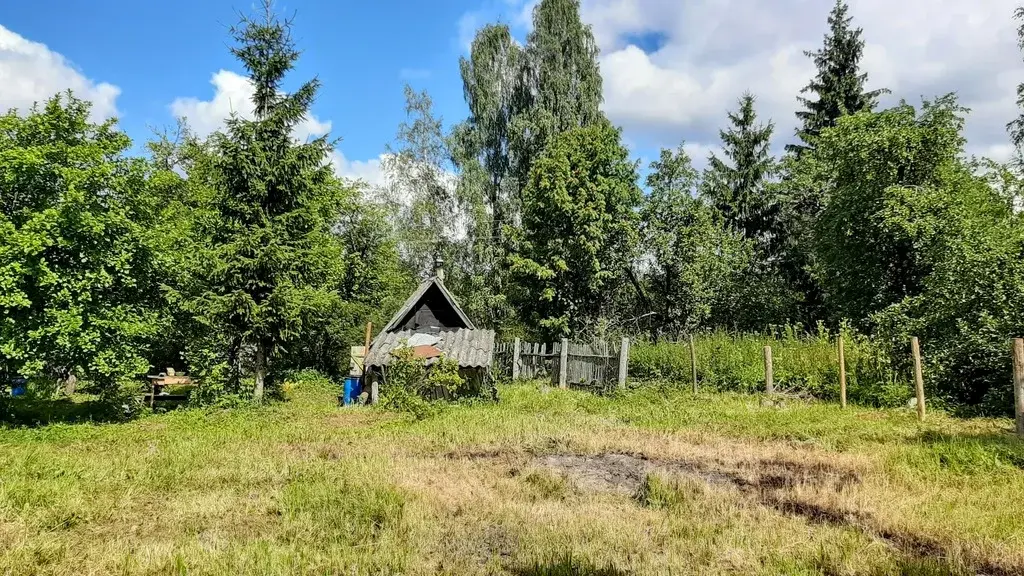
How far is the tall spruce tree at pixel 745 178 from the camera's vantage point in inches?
1217

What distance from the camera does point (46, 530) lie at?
17.4 ft

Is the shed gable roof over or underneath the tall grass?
over

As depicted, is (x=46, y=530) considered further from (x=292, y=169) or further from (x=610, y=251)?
(x=610, y=251)

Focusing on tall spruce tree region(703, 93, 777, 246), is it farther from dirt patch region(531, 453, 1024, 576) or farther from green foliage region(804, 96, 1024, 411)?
dirt patch region(531, 453, 1024, 576)

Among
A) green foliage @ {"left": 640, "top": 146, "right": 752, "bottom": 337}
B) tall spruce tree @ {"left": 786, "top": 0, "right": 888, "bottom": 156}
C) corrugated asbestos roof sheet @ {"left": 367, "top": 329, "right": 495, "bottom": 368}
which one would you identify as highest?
tall spruce tree @ {"left": 786, "top": 0, "right": 888, "bottom": 156}

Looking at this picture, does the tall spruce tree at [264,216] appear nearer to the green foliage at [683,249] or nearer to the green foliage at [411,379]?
the green foliage at [411,379]

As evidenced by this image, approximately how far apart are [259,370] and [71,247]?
567 cm

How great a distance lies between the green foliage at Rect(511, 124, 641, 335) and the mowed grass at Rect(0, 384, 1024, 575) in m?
16.1

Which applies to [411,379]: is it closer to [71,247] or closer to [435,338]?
[435,338]

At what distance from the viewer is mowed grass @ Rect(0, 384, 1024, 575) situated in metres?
4.62

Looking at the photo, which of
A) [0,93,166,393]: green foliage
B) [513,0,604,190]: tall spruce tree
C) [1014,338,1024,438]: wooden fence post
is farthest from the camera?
[513,0,604,190]: tall spruce tree

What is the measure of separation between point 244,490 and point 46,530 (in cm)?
181

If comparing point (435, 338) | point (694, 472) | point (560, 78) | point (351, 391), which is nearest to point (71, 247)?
point (351, 391)

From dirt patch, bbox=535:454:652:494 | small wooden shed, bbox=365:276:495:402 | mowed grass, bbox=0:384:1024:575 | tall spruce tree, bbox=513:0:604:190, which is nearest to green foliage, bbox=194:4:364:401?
small wooden shed, bbox=365:276:495:402
